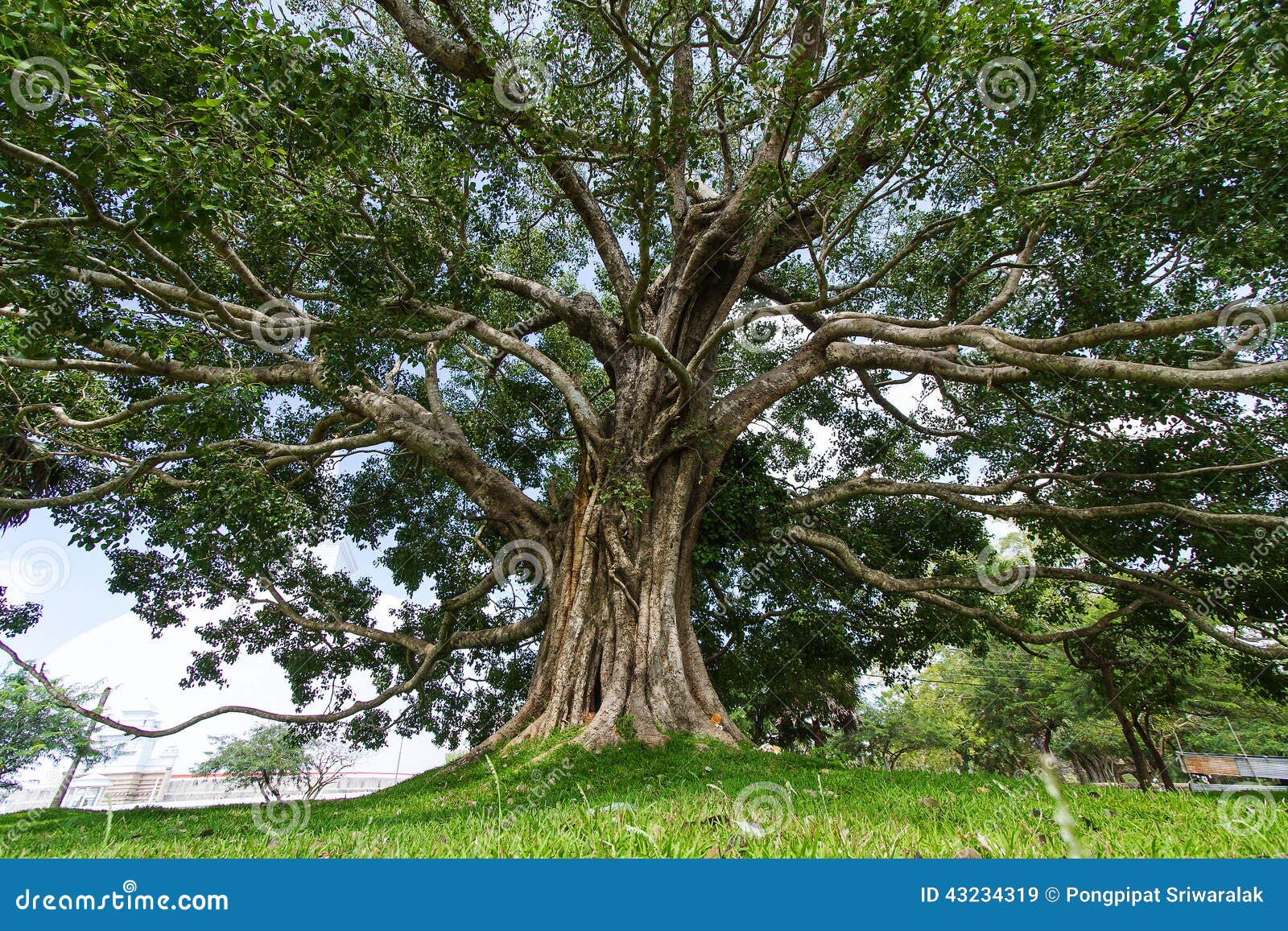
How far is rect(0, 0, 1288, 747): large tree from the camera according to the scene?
4.48 m

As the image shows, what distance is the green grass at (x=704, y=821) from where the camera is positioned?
2.10 metres

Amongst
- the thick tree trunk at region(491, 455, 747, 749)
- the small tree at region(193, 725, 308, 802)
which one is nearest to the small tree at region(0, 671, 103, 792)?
the small tree at region(193, 725, 308, 802)

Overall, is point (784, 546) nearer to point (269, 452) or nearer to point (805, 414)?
point (805, 414)

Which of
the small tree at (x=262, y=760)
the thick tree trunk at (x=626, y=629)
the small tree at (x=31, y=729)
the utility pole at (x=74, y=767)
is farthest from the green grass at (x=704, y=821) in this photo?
the small tree at (x=31, y=729)

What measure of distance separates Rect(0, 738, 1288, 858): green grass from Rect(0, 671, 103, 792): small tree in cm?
1590

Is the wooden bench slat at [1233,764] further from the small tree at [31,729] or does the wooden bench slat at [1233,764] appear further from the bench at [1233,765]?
the small tree at [31,729]

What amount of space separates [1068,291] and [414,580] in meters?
10.8

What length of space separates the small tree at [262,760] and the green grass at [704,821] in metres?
3.50

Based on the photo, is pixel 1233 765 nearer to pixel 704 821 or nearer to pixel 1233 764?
pixel 1233 764

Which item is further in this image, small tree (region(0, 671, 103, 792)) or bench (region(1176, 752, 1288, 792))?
bench (region(1176, 752, 1288, 792))

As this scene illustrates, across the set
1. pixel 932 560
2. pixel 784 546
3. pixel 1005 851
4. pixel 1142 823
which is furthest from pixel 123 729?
pixel 932 560

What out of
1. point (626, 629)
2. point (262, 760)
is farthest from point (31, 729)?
point (626, 629)

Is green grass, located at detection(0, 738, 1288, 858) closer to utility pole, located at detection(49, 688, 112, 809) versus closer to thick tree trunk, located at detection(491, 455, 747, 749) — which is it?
thick tree trunk, located at detection(491, 455, 747, 749)

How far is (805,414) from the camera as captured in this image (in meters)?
11.3
